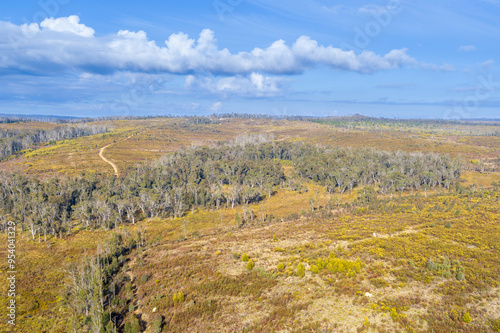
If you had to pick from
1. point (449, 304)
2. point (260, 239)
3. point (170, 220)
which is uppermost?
point (449, 304)

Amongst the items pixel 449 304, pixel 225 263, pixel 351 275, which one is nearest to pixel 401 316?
pixel 449 304

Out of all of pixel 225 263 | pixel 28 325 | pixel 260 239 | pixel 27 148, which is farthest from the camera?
pixel 27 148

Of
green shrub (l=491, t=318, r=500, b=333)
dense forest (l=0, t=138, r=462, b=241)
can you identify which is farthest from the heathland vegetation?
dense forest (l=0, t=138, r=462, b=241)

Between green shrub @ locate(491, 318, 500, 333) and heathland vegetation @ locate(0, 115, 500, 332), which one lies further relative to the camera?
heathland vegetation @ locate(0, 115, 500, 332)

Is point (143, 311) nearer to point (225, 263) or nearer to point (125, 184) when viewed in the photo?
point (225, 263)

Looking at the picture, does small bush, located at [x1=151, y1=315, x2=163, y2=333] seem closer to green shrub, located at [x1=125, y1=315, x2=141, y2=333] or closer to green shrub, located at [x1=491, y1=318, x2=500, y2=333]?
green shrub, located at [x1=125, y1=315, x2=141, y2=333]

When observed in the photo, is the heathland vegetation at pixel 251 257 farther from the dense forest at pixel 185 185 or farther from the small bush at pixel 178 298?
the dense forest at pixel 185 185

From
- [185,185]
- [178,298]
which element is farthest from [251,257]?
[185,185]

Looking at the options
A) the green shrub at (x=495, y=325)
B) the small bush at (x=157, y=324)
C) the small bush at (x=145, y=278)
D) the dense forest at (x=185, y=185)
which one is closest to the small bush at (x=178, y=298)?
the small bush at (x=157, y=324)

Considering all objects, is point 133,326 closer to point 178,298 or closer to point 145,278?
point 178,298
